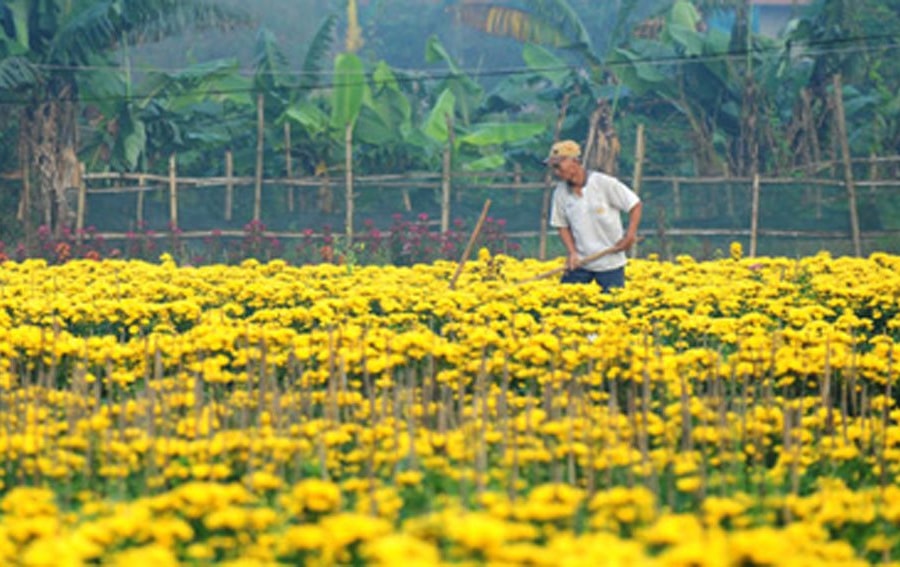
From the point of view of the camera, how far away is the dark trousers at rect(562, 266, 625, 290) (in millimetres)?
10328

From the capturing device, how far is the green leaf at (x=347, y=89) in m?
20.5

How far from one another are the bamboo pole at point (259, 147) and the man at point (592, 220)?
34.7 ft

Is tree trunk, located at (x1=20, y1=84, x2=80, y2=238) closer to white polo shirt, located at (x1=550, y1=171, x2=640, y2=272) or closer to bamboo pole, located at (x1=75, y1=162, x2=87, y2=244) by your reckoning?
bamboo pole, located at (x1=75, y1=162, x2=87, y2=244)

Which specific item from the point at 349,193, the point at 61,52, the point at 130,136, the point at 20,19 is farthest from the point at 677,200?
the point at 20,19

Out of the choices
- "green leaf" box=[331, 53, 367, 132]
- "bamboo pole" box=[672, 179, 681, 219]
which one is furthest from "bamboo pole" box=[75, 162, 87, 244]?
"bamboo pole" box=[672, 179, 681, 219]

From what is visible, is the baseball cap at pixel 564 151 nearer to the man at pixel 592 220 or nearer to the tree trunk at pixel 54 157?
the man at pixel 592 220

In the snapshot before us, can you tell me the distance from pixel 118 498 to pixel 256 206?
15.4 metres

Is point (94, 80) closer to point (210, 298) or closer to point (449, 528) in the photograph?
point (210, 298)

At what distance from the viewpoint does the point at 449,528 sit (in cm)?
404

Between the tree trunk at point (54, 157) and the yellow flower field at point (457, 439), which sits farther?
the tree trunk at point (54, 157)

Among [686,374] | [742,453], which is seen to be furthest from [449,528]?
[686,374]

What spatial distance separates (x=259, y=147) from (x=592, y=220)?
11.8 meters

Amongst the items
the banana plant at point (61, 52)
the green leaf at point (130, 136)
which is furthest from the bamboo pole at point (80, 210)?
the green leaf at point (130, 136)

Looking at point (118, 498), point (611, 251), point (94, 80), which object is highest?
point (94, 80)
